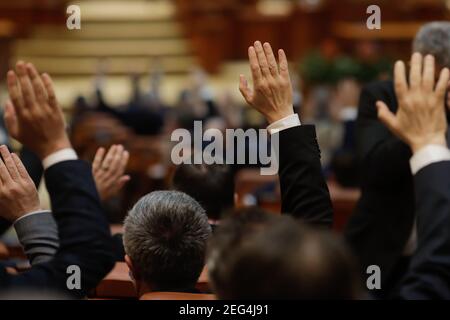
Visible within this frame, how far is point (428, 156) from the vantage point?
1472 mm

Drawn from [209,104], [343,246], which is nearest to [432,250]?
[343,246]

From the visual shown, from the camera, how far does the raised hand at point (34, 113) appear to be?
179 cm

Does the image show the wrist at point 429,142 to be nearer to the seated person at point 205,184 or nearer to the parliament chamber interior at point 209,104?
the parliament chamber interior at point 209,104

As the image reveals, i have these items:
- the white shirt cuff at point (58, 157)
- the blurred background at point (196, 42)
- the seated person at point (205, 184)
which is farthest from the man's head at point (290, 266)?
the blurred background at point (196, 42)

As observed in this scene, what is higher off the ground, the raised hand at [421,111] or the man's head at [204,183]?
the raised hand at [421,111]

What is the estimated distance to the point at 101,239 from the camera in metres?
1.67

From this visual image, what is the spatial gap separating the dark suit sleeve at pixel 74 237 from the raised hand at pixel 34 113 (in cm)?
8

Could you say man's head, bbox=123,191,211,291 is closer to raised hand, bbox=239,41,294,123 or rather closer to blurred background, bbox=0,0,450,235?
raised hand, bbox=239,41,294,123

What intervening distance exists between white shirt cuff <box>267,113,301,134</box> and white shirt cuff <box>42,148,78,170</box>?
406mm

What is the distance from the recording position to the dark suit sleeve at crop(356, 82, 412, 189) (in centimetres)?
230

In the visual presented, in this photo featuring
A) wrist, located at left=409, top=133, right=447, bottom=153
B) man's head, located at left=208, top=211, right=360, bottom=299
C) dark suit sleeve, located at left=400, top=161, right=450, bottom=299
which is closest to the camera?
man's head, located at left=208, top=211, right=360, bottom=299

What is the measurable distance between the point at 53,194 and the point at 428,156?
728 millimetres

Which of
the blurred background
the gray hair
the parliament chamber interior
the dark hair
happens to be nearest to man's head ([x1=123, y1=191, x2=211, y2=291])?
the parliament chamber interior

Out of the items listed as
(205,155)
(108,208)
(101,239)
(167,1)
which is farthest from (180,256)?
(167,1)
